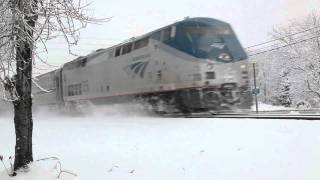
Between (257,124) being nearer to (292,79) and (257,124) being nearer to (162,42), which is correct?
(162,42)

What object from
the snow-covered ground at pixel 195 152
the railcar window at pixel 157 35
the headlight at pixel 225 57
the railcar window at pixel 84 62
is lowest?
the snow-covered ground at pixel 195 152

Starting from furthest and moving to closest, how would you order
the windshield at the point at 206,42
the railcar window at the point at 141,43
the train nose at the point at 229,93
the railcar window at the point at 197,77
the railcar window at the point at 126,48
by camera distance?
the railcar window at the point at 126,48
the railcar window at the point at 141,43
the windshield at the point at 206,42
the train nose at the point at 229,93
the railcar window at the point at 197,77

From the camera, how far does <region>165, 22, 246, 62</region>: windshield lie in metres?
16.6

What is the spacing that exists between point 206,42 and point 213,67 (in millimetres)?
1057

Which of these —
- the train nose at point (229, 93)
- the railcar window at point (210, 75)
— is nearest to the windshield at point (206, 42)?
the railcar window at point (210, 75)

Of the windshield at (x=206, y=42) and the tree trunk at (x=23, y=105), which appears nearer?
the tree trunk at (x=23, y=105)

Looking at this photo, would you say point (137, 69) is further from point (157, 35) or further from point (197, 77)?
point (197, 77)

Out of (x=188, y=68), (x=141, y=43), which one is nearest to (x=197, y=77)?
(x=188, y=68)

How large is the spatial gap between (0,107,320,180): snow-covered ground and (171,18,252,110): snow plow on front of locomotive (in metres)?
4.90

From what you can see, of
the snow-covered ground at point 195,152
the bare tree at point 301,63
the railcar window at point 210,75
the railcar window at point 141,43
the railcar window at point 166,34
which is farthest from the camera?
the bare tree at point 301,63

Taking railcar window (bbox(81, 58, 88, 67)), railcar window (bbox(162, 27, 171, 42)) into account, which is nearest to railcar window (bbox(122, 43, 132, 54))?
railcar window (bbox(162, 27, 171, 42))

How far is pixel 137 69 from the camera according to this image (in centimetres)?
1933

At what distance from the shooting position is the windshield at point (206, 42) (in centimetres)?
1658

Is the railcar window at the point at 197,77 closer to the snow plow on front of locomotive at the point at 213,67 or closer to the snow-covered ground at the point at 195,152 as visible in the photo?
the snow plow on front of locomotive at the point at 213,67
